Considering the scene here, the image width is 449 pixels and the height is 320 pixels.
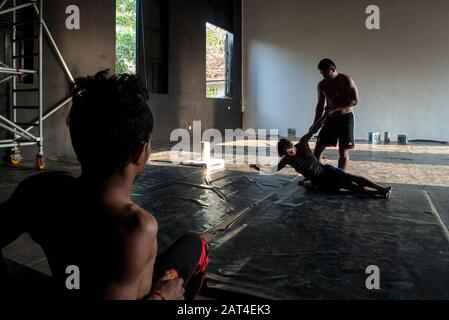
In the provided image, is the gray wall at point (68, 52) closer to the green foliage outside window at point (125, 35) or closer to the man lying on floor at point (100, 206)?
the green foliage outside window at point (125, 35)

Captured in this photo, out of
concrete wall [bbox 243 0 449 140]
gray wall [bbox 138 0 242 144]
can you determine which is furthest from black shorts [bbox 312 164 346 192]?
concrete wall [bbox 243 0 449 140]

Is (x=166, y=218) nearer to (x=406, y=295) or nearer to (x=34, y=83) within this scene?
(x=406, y=295)

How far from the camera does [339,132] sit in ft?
14.8

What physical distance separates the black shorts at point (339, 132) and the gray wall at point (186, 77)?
166 inches

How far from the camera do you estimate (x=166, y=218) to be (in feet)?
9.37

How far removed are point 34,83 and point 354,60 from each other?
8.08m

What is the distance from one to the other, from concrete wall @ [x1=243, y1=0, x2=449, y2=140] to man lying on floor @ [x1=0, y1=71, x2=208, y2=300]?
10.5 m

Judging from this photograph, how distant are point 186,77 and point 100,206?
27.2 feet

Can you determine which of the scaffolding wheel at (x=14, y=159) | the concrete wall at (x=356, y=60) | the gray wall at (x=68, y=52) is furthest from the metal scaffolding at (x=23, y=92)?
the concrete wall at (x=356, y=60)

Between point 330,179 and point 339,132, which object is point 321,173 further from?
point 339,132

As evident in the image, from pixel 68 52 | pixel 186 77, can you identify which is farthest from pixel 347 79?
pixel 186 77

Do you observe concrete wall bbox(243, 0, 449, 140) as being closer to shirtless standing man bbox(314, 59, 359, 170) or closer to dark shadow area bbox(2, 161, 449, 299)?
shirtless standing man bbox(314, 59, 359, 170)
